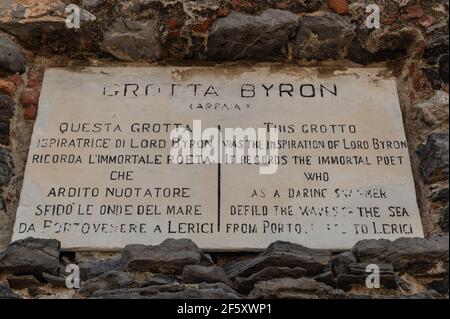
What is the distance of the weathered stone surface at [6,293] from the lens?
4.01 m

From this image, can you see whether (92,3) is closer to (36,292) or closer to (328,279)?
(36,292)

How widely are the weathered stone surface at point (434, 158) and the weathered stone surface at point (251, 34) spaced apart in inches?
40.1

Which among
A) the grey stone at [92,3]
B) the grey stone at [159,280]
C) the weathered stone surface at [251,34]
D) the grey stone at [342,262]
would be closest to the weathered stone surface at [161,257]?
the grey stone at [159,280]

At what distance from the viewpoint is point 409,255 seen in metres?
4.19

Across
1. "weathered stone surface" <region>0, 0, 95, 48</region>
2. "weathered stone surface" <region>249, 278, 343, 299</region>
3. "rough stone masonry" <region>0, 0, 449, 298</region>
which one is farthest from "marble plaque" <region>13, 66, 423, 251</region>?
"weathered stone surface" <region>249, 278, 343, 299</region>

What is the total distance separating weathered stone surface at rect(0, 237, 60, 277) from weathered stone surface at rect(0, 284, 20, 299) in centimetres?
12

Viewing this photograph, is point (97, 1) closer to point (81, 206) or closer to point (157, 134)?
point (157, 134)

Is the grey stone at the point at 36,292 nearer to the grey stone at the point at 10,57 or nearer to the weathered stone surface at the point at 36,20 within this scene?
the grey stone at the point at 10,57

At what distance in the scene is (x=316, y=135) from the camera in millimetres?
4770

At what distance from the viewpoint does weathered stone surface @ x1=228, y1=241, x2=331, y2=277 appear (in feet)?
13.5

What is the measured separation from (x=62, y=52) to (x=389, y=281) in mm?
2354

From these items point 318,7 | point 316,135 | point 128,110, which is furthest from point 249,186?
point 318,7

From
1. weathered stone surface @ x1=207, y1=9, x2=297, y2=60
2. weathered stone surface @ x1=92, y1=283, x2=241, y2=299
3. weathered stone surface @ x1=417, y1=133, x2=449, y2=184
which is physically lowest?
weathered stone surface @ x1=92, y1=283, x2=241, y2=299

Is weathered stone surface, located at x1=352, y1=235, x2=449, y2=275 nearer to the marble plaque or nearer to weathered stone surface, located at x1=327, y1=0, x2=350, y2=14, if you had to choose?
the marble plaque
